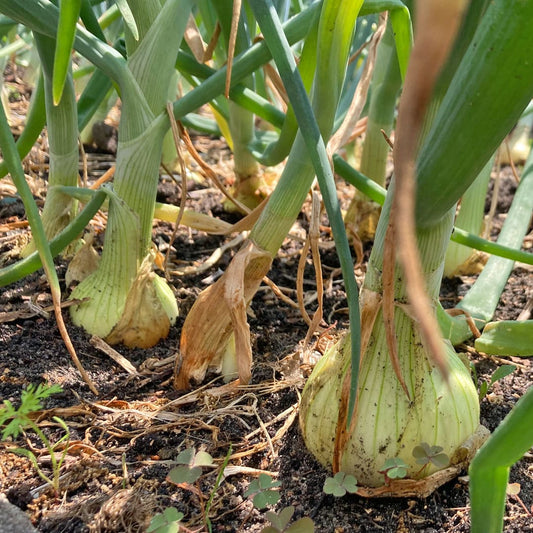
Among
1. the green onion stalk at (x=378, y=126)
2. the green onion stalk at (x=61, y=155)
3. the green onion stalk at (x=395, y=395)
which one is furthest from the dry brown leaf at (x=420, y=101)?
the green onion stalk at (x=378, y=126)

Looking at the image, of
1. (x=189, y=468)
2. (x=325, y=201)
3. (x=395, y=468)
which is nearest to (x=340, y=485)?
(x=395, y=468)

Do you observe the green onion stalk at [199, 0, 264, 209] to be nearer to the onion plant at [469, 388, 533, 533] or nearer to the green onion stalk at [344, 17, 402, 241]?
the green onion stalk at [344, 17, 402, 241]

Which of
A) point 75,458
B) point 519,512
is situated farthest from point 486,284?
point 75,458

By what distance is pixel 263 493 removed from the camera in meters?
0.76

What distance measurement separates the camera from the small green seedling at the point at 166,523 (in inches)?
27.3

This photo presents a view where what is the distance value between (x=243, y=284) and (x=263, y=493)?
0.34 meters

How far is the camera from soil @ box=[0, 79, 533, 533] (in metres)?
0.79

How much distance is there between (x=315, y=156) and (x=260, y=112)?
17.4 inches

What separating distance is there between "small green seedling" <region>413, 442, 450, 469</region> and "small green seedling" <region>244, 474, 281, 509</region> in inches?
6.5

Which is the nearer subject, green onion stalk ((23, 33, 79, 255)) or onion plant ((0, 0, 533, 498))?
onion plant ((0, 0, 533, 498))

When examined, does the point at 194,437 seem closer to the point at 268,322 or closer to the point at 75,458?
the point at 75,458

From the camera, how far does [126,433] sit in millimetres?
927

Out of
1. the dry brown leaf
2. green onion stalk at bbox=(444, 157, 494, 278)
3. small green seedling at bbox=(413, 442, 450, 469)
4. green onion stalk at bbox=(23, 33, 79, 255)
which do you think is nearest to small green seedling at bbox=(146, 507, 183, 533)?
small green seedling at bbox=(413, 442, 450, 469)

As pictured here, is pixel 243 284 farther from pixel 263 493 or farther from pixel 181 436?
pixel 263 493
